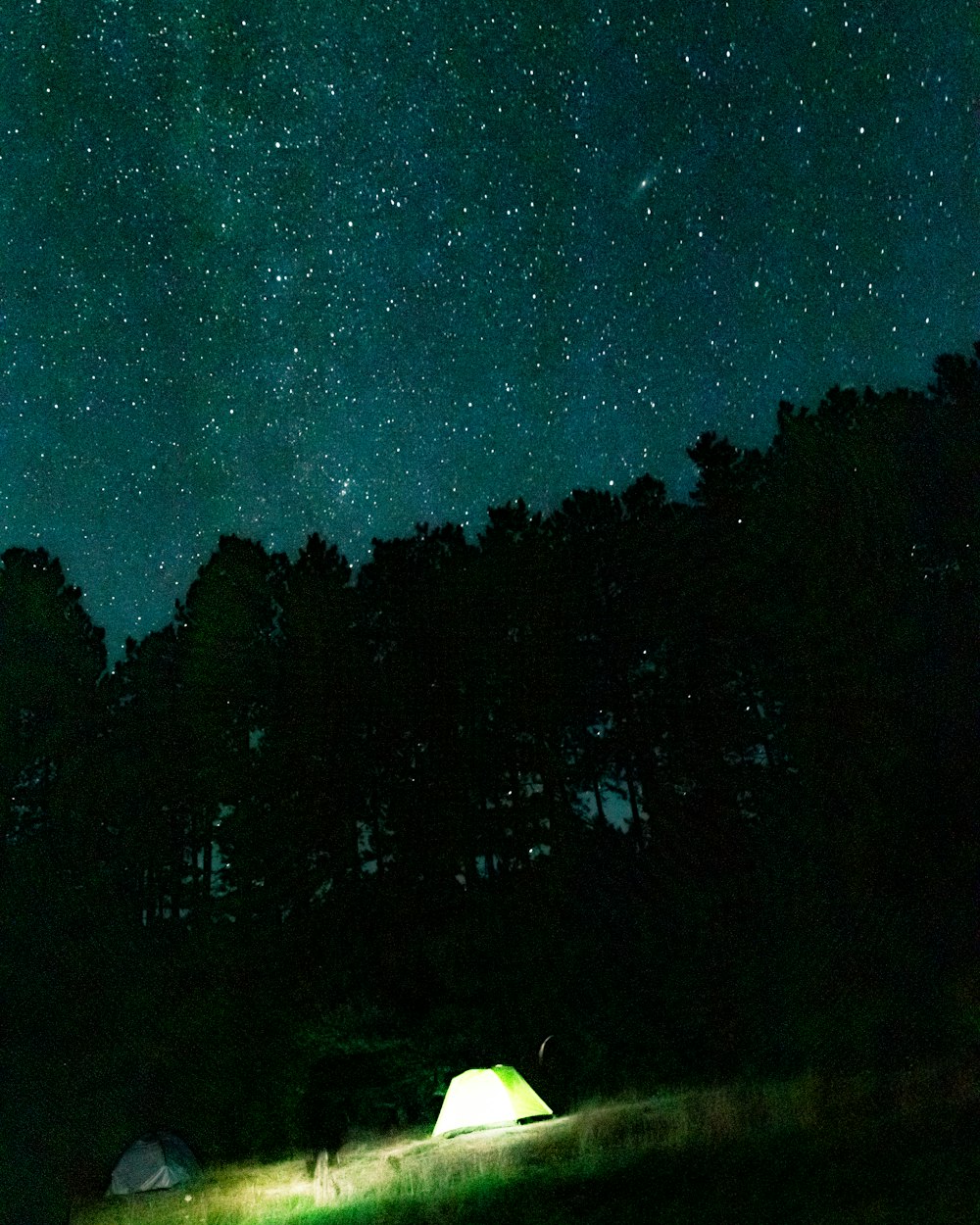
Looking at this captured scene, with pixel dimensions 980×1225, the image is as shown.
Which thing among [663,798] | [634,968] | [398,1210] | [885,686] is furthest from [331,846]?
[398,1210]

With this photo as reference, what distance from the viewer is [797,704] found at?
26625 mm

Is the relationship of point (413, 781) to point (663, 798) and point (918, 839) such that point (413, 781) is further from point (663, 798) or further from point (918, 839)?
point (918, 839)

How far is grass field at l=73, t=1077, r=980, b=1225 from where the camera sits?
1299 cm

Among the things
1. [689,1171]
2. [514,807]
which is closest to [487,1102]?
[689,1171]

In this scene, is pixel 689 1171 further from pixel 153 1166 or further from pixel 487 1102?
pixel 153 1166

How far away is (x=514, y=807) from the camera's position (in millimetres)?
33438

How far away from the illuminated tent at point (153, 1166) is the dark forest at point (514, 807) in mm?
1371

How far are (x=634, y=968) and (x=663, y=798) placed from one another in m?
7.47

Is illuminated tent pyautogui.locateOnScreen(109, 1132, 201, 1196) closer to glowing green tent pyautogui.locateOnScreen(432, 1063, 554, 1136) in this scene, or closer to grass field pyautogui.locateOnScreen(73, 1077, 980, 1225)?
grass field pyautogui.locateOnScreen(73, 1077, 980, 1225)

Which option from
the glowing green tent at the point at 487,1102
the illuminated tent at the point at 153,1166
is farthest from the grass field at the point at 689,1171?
the illuminated tent at the point at 153,1166

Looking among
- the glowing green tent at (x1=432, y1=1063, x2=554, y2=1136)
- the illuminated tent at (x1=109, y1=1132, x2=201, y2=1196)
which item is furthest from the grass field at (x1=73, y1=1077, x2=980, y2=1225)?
the illuminated tent at (x1=109, y1=1132, x2=201, y2=1196)

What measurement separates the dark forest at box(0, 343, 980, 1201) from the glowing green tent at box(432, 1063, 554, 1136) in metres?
1.49

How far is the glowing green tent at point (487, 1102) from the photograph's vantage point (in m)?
20.1

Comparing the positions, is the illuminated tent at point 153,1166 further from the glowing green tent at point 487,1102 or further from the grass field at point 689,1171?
the glowing green tent at point 487,1102
